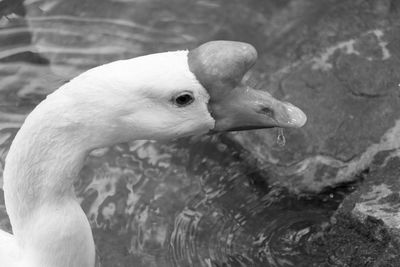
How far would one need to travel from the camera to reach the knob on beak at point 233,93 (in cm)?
324

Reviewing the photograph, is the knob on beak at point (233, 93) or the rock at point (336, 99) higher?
the knob on beak at point (233, 93)

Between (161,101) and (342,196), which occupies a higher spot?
(161,101)

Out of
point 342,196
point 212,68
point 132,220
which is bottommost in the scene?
point 132,220

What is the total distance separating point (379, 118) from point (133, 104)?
7.26 ft

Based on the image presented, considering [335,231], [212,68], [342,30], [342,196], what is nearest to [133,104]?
[212,68]

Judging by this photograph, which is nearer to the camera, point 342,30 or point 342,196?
point 342,196

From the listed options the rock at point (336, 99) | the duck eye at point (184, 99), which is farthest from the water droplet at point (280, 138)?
the duck eye at point (184, 99)

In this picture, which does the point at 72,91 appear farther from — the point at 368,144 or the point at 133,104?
the point at 368,144

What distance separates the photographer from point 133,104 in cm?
314

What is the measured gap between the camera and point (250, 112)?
3416 mm

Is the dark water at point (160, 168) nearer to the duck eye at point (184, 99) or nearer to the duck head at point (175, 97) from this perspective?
the duck head at point (175, 97)

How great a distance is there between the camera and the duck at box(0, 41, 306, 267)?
3.10 m

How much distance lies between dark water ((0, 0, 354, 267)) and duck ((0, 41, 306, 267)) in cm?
116

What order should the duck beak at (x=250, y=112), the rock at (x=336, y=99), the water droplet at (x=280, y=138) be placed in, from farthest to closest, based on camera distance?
1. the rock at (x=336, y=99)
2. the water droplet at (x=280, y=138)
3. the duck beak at (x=250, y=112)
